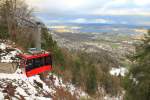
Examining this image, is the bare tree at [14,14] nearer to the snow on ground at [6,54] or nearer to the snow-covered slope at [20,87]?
the snow on ground at [6,54]

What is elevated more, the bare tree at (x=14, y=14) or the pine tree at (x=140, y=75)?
the bare tree at (x=14, y=14)


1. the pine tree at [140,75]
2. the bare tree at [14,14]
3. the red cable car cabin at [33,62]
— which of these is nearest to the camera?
the pine tree at [140,75]

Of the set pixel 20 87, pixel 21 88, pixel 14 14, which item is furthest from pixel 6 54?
pixel 14 14

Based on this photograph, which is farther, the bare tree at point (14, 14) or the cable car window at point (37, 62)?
the bare tree at point (14, 14)

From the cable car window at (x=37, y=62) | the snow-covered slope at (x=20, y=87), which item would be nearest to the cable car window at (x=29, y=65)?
the cable car window at (x=37, y=62)

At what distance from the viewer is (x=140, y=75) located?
25.9 metres

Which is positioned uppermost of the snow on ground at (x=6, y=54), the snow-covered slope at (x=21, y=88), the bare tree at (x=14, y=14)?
the bare tree at (x=14, y=14)

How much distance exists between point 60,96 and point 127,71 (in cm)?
656

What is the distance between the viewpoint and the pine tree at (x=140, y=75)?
25.4m

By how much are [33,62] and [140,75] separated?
871 centimetres

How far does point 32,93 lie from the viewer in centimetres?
2520

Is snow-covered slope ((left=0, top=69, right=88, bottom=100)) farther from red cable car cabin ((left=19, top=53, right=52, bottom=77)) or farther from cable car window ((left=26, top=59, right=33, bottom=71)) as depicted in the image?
cable car window ((left=26, top=59, right=33, bottom=71))

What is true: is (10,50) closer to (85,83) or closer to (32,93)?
(32,93)

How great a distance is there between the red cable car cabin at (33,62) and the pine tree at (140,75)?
7.42 meters
